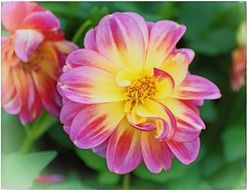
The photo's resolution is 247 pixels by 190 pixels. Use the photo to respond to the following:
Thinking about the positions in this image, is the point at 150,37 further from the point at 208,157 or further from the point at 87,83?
the point at 208,157

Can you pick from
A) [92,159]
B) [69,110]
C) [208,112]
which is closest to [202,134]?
[208,112]

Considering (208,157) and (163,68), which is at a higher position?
(163,68)

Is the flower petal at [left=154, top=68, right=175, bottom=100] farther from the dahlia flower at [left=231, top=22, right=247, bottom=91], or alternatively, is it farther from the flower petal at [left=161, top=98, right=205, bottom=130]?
A: the dahlia flower at [left=231, top=22, right=247, bottom=91]

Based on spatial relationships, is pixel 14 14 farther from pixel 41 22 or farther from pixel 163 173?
pixel 163 173

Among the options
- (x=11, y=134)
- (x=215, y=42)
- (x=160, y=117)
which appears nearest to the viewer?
(x=160, y=117)

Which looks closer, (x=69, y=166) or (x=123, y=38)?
(x=123, y=38)

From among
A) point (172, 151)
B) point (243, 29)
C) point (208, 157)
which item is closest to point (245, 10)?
point (243, 29)

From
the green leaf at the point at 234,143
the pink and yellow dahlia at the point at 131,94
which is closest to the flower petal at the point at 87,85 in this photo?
the pink and yellow dahlia at the point at 131,94
